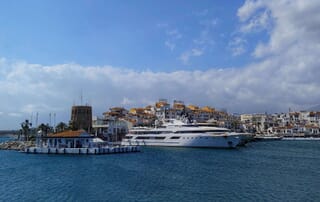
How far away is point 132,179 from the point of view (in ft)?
102

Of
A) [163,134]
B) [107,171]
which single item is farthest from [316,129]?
[107,171]

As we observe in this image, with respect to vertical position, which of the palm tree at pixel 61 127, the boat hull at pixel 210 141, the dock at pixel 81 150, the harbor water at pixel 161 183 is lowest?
the harbor water at pixel 161 183

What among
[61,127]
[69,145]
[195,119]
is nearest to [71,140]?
[69,145]

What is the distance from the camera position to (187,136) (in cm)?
7238

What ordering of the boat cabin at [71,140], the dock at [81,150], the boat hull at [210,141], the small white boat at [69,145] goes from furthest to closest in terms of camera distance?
the boat hull at [210,141]
the boat cabin at [71,140]
the small white boat at [69,145]
the dock at [81,150]

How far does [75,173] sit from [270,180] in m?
21.0

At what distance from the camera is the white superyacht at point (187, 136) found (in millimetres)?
69438

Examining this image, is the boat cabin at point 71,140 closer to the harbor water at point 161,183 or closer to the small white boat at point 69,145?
the small white boat at point 69,145

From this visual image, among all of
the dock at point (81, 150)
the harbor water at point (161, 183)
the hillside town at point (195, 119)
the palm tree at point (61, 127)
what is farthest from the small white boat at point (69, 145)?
the palm tree at point (61, 127)

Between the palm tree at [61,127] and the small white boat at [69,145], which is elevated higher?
A: the palm tree at [61,127]

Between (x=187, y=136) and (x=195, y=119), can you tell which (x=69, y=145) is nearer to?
(x=187, y=136)

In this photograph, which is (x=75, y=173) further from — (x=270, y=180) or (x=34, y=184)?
(x=270, y=180)

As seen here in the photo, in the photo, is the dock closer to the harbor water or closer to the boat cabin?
the boat cabin

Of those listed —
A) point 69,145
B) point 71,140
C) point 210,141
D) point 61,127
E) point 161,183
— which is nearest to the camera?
point 161,183
